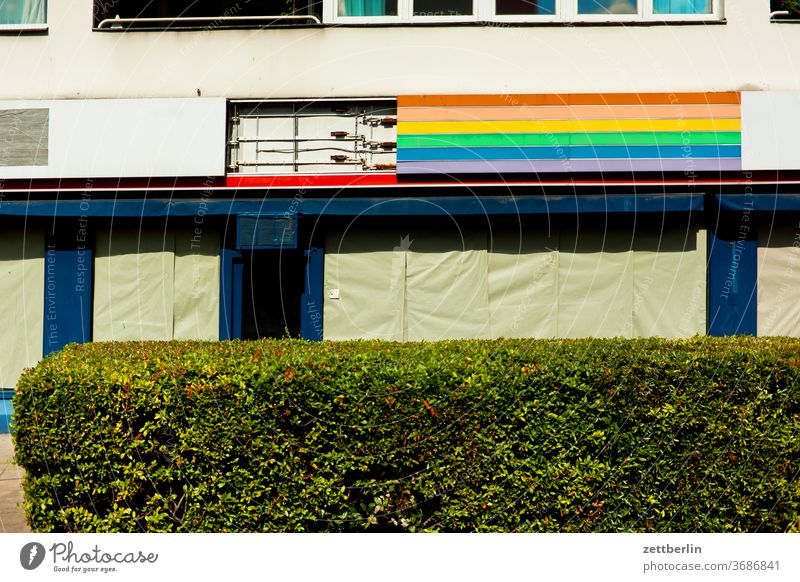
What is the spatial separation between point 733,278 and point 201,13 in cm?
876

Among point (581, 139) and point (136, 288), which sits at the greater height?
point (581, 139)

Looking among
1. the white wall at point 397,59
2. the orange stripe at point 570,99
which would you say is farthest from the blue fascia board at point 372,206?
the white wall at point 397,59

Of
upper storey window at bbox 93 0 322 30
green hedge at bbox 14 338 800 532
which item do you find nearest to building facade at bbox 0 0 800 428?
upper storey window at bbox 93 0 322 30

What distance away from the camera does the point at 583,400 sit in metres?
6.11

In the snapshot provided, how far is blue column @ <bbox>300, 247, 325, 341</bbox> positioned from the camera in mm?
11719

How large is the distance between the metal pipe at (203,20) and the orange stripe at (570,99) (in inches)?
80.4

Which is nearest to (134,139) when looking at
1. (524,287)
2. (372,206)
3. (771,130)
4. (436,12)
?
(372,206)

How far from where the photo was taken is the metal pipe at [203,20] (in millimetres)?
11805

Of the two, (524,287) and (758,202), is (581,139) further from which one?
(758,202)

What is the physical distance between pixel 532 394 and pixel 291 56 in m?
7.46

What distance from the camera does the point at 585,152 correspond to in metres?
11.2

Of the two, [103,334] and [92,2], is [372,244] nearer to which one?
[103,334]

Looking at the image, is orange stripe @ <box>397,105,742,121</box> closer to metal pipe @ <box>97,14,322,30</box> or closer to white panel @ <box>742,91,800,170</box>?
white panel @ <box>742,91,800,170</box>

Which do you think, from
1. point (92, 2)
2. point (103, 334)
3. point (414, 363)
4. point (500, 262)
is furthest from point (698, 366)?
A: point (92, 2)
